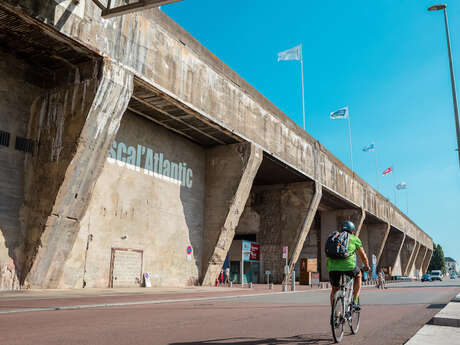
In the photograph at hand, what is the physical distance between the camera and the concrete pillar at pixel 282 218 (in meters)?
36.4

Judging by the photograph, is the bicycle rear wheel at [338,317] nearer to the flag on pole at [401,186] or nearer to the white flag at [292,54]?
the white flag at [292,54]

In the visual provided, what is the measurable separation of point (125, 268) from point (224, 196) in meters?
8.38

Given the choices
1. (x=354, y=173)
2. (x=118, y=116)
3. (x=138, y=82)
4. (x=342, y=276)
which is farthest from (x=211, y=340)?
(x=354, y=173)

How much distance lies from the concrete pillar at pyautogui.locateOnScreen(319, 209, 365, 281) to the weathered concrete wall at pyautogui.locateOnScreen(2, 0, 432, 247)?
15516 mm

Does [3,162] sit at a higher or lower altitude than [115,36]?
lower

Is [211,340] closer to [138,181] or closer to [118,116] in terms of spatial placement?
[118,116]

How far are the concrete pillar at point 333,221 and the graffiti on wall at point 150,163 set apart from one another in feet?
93.9

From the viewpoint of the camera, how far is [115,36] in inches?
655

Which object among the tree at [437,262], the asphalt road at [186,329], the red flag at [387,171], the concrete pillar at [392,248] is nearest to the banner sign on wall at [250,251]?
the asphalt road at [186,329]

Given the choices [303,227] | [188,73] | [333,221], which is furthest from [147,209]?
[333,221]

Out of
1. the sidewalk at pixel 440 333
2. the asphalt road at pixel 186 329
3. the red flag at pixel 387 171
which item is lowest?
the asphalt road at pixel 186 329

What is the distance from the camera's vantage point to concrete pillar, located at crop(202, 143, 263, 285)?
1051 inches

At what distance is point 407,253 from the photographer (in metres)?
87.0

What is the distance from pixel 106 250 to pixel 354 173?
35681 millimetres
